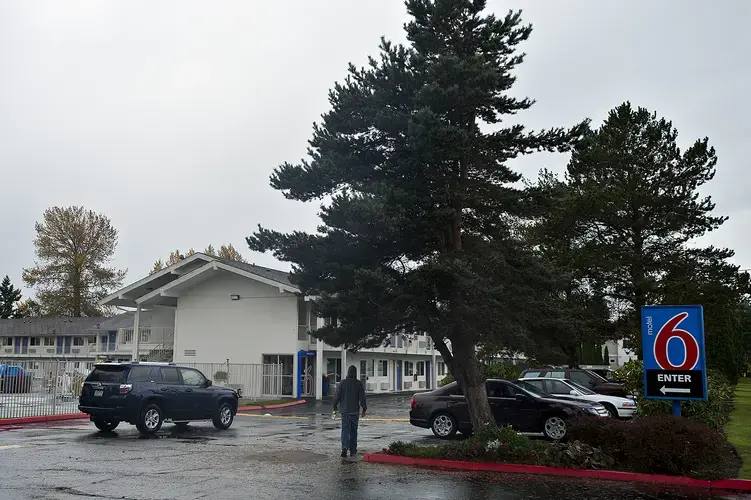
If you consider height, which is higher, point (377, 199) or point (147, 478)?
point (377, 199)

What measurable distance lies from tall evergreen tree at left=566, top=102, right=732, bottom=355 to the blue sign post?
67.8ft

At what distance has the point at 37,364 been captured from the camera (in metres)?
23.5

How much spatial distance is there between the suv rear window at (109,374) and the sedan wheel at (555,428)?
34.3ft

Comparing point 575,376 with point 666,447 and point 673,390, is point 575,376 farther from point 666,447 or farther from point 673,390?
point 666,447

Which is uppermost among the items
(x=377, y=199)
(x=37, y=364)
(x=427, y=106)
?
(x=427, y=106)

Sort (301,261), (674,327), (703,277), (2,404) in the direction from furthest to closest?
1. (703,277)
2. (2,404)
3. (301,261)
4. (674,327)

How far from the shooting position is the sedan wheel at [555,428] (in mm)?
16500

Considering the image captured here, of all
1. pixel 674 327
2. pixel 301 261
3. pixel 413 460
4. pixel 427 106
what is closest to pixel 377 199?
pixel 427 106

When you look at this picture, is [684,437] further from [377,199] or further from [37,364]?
[37,364]

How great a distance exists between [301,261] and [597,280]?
77.1 ft

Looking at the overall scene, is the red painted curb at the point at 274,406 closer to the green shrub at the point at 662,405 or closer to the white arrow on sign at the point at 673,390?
the green shrub at the point at 662,405

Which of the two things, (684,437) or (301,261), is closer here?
(684,437)

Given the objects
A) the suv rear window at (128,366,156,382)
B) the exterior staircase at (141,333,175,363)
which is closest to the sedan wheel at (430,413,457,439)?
the suv rear window at (128,366,156,382)

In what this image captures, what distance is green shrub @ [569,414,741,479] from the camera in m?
11.2
